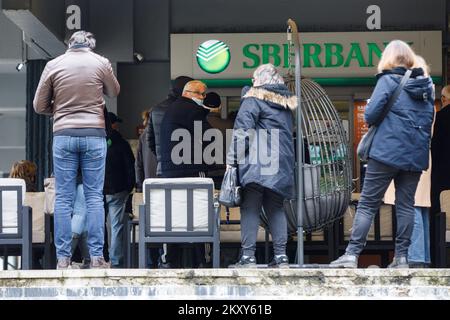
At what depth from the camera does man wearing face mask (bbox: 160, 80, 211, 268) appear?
35.2ft

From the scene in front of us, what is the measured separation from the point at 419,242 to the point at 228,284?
6.48 ft

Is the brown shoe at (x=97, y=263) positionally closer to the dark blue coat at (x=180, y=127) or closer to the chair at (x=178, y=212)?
the chair at (x=178, y=212)

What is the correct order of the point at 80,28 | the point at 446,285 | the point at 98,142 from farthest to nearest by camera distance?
1. the point at 80,28
2. the point at 98,142
3. the point at 446,285

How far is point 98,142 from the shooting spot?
949 cm

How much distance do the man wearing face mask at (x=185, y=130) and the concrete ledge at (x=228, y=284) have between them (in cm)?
236

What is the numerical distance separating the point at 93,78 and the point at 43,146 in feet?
22.5

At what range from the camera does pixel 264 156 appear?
31.1ft

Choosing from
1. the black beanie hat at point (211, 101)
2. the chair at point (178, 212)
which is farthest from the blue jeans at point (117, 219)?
the chair at point (178, 212)

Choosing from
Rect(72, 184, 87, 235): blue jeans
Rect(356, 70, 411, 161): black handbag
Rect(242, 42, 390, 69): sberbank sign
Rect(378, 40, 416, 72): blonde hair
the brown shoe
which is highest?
Rect(242, 42, 390, 69): sberbank sign

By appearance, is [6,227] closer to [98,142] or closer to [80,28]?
[98,142]

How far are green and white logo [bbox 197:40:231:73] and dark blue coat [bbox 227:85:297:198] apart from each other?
19.6ft

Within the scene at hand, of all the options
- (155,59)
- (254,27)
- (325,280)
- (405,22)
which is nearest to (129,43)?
(155,59)

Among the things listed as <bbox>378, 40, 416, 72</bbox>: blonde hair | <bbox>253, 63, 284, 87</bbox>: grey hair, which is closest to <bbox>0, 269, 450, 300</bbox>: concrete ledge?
<bbox>378, 40, 416, 72</bbox>: blonde hair

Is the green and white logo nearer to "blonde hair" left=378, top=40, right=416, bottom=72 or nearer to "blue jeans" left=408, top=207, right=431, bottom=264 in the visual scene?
"blue jeans" left=408, top=207, right=431, bottom=264
